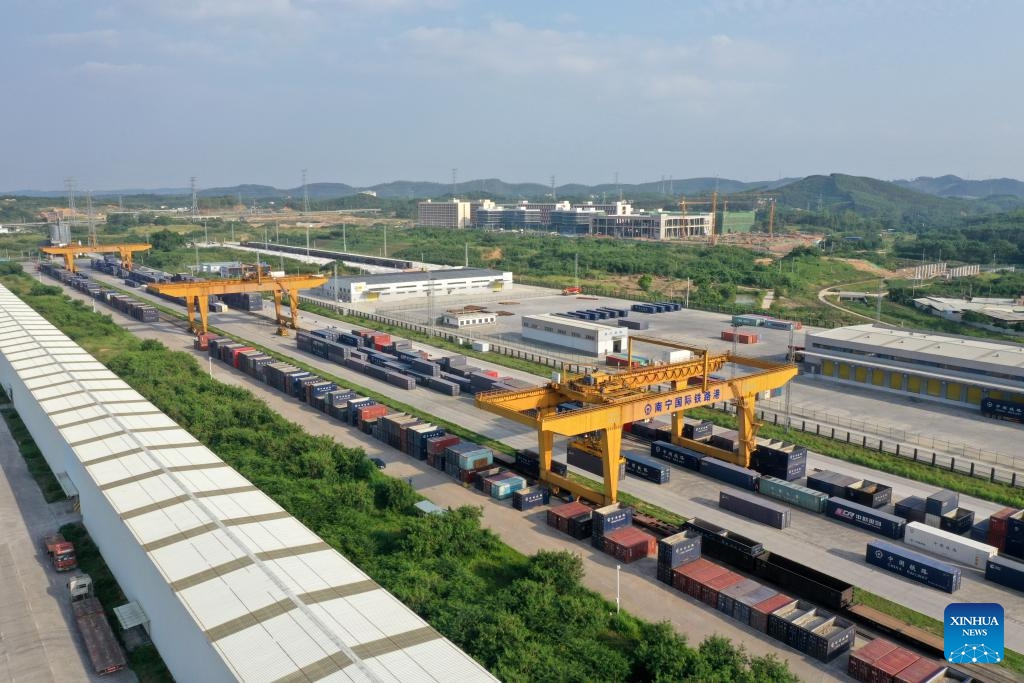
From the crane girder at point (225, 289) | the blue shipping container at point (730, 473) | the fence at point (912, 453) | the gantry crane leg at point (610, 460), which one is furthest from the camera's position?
the crane girder at point (225, 289)

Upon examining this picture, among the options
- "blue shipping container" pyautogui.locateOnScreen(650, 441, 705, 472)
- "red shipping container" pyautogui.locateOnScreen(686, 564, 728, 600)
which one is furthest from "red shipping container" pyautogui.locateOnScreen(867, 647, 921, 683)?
"blue shipping container" pyautogui.locateOnScreen(650, 441, 705, 472)

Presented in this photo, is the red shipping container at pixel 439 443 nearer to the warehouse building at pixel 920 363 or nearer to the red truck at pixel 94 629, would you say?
the red truck at pixel 94 629

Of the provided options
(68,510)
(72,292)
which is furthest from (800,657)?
(72,292)

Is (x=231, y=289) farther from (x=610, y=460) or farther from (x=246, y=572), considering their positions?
(x=246, y=572)

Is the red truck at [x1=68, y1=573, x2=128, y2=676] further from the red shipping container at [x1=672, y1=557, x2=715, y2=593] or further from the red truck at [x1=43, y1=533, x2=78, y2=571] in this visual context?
the red shipping container at [x1=672, y1=557, x2=715, y2=593]

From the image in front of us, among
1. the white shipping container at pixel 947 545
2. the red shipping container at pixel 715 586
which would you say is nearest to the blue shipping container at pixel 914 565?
the white shipping container at pixel 947 545

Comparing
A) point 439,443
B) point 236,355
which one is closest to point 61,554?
point 439,443
